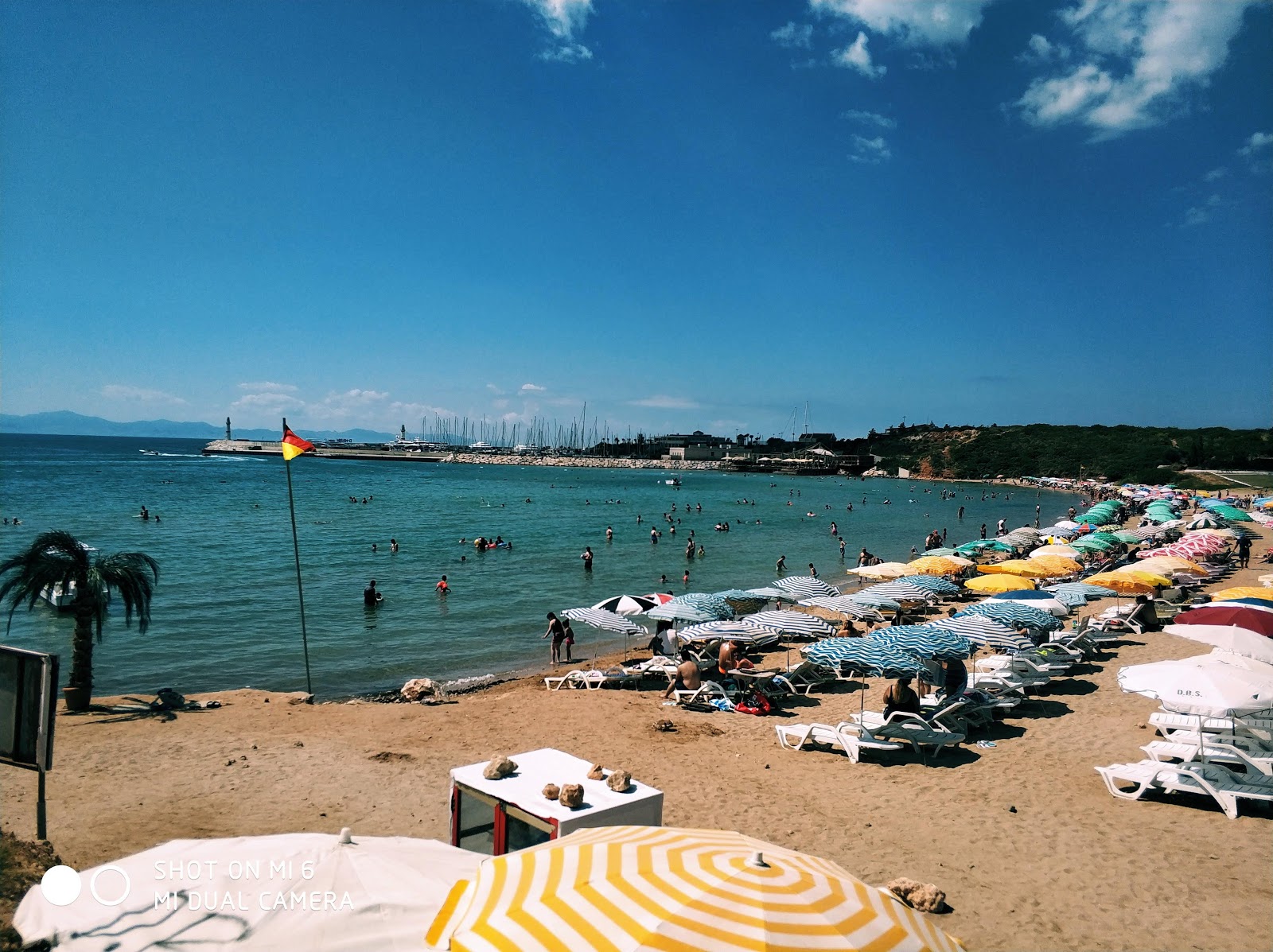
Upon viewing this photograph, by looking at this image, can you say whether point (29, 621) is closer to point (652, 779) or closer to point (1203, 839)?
point (652, 779)

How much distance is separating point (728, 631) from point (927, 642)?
4.24 metres

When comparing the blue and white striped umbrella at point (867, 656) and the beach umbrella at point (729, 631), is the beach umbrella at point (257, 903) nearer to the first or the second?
the blue and white striped umbrella at point (867, 656)

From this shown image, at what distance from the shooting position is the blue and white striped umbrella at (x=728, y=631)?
14961 mm

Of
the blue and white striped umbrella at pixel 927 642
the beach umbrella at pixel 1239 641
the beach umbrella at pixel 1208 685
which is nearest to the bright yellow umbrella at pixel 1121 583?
the beach umbrella at pixel 1239 641

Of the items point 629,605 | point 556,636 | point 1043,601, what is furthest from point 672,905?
point 1043,601

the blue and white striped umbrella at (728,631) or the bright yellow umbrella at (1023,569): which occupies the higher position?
the bright yellow umbrella at (1023,569)

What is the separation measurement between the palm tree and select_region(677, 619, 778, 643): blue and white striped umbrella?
33.9 feet

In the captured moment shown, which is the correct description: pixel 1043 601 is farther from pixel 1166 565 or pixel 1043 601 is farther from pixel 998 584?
pixel 1166 565

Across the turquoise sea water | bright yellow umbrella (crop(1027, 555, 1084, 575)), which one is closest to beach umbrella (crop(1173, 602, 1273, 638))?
bright yellow umbrella (crop(1027, 555, 1084, 575))

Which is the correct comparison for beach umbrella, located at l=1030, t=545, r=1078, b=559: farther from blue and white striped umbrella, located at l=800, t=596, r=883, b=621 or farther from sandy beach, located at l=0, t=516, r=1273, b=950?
sandy beach, located at l=0, t=516, r=1273, b=950

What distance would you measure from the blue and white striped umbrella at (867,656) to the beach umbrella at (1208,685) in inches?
115

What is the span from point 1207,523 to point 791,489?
218 ft

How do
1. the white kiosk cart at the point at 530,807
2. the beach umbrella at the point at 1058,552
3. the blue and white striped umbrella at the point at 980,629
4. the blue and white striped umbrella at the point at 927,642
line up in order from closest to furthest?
1. the white kiosk cart at the point at 530,807
2. the blue and white striped umbrella at the point at 927,642
3. the blue and white striped umbrella at the point at 980,629
4. the beach umbrella at the point at 1058,552

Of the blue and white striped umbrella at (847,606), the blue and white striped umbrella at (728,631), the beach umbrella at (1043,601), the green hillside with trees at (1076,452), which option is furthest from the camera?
the green hillside with trees at (1076,452)
